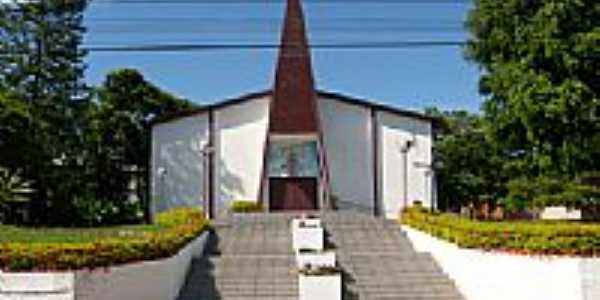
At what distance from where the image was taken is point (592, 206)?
18578mm

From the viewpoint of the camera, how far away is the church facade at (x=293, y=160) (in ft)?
93.2

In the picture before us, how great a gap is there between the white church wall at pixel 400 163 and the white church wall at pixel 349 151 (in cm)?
51

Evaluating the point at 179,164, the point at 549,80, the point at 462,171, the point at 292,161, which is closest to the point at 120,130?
the point at 179,164

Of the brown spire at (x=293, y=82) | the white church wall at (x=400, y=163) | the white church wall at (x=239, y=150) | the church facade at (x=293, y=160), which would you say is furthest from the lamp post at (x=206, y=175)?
the white church wall at (x=400, y=163)

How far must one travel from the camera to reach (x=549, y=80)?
1897 cm

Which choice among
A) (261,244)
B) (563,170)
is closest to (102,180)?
(261,244)

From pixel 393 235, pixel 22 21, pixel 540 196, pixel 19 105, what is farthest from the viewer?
pixel 22 21

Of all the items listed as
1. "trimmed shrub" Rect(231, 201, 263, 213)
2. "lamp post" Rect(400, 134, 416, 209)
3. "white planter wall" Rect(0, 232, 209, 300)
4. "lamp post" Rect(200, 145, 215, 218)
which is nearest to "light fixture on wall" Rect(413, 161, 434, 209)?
"lamp post" Rect(400, 134, 416, 209)

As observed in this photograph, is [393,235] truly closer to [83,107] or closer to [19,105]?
[19,105]

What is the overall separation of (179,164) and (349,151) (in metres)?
6.19

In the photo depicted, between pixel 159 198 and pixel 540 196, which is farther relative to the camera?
pixel 159 198

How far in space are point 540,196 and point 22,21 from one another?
21.7 m

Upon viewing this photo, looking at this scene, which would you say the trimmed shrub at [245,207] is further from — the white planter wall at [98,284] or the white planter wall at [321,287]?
the white planter wall at [321,287]

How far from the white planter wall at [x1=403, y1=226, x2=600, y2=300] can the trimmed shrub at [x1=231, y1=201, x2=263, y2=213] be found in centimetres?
1118
